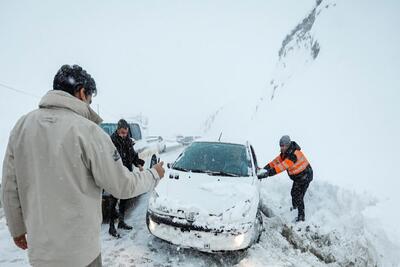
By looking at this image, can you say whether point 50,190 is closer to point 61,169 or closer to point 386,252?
point 61,169

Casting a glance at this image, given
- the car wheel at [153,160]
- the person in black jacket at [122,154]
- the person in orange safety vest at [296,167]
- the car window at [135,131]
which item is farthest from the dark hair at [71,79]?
the car wheel at [153,160]

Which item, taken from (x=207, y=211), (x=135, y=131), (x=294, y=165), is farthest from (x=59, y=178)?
(x=135, y=131)

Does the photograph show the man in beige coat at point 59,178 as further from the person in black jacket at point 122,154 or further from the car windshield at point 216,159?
the car windshield at point 216,159

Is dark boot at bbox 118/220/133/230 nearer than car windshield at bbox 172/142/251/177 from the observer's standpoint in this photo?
Yes

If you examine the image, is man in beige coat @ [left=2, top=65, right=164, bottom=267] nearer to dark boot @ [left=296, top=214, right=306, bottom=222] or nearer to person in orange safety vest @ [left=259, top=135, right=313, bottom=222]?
person in orange safety vest @ [left=259, top=135, right=313, bottom=222]

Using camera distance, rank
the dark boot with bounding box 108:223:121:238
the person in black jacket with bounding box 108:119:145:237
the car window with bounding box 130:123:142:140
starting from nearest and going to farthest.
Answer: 1. the dark boot with bounding box 108:223:121:238
2. the person in black jacket with bounding box 108:119:145:237
3. the car window with bounding box 130:123:142:140

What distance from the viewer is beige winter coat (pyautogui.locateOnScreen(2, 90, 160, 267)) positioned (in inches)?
65.5

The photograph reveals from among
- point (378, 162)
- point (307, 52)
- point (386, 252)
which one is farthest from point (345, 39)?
point (386, 252)

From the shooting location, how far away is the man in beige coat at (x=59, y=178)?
5.46 ft

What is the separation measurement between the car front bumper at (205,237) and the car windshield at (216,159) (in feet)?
4.78

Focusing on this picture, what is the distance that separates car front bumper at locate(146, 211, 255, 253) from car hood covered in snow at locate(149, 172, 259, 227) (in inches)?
4.2

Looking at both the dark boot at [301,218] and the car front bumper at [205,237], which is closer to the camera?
the car front bumper at [205,237]

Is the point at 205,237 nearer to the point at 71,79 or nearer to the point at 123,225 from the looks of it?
the point at 123,225

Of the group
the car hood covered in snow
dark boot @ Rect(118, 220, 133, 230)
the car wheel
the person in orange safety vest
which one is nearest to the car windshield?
the car hood covered in snow
